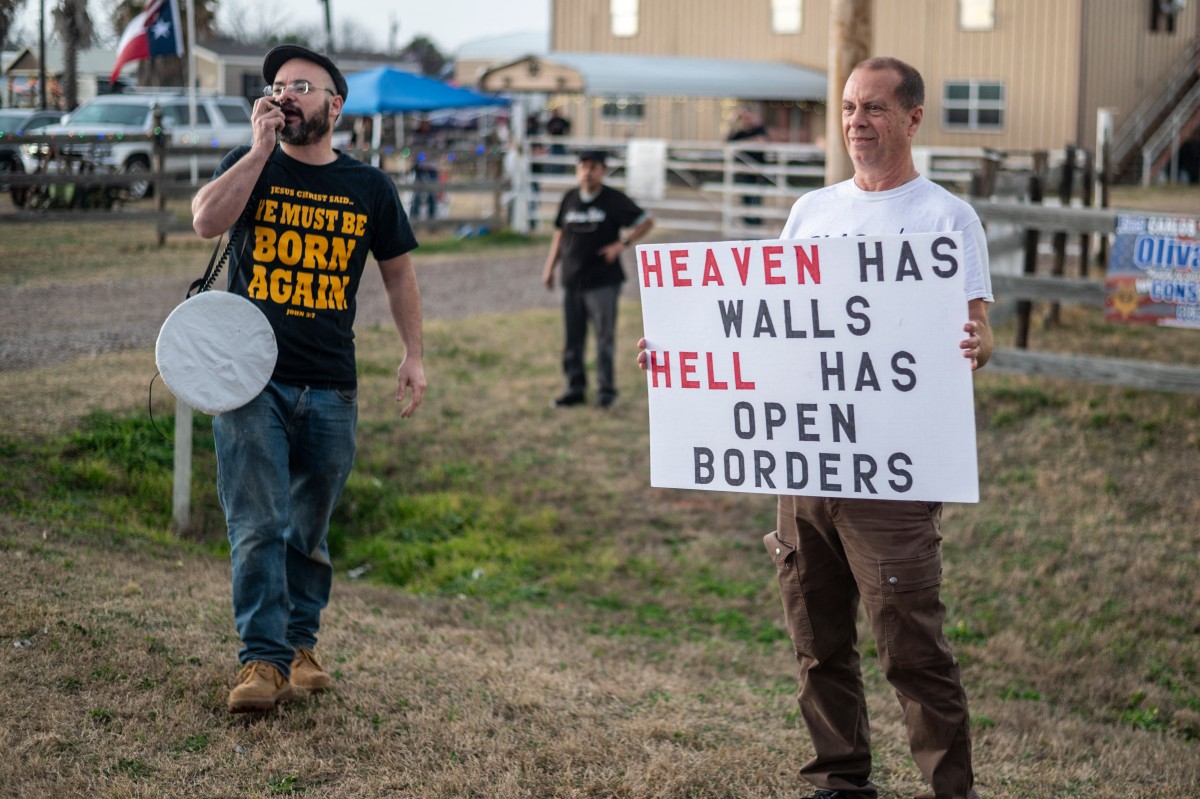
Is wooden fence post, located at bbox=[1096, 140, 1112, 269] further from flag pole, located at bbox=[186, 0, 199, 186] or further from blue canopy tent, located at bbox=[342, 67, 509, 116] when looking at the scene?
blue canopy tent, located at bbox=[342, 67, 509, 116]

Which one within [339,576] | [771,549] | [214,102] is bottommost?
[339,576]

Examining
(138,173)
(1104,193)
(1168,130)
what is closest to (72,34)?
(138,173)

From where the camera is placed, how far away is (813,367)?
354cm

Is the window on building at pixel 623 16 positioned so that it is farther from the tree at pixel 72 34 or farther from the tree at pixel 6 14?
the tree at pixel 6 14

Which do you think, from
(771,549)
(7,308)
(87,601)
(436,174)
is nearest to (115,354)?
(7,308)

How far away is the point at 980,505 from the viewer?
7695mm

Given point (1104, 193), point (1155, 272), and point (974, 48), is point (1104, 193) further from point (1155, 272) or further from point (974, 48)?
point (974, 48)

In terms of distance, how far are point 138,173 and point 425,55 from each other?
74.7 m

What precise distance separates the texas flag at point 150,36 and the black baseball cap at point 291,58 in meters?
5.36

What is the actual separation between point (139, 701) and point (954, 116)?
31158mm

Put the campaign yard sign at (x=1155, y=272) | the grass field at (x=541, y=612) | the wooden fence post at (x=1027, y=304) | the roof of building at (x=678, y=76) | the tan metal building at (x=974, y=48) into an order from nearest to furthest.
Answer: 1. the grass field at (x=541, y=612)
2. the campaign yard sign at (x=1155, y=272)
3. the wooden fence post at (x=1027, y=304)
4. the roof of building at (x=678, y=76)
5. the tan metal building at (x=974, y=48)

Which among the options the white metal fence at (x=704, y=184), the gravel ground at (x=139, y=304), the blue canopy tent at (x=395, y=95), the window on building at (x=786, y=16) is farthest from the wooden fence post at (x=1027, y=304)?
the window on building at (x=786, y=16)

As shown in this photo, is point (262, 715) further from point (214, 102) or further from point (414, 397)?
point (214, 102)

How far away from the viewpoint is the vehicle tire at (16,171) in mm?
7996
